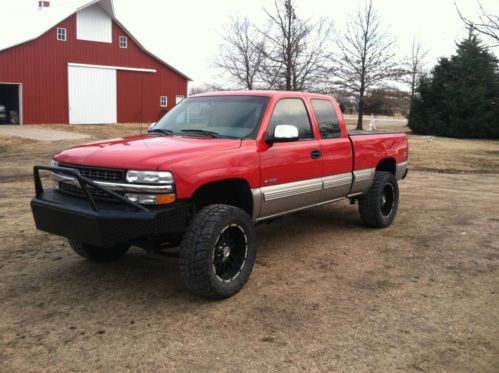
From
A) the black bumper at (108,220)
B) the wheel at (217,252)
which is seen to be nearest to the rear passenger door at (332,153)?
the wheel at (217,252)

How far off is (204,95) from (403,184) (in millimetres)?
6757

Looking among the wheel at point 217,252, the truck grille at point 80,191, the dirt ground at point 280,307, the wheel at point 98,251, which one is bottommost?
the dirt ground at point 280,307

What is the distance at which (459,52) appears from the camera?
28.4m

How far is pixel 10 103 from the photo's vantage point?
99.6ft

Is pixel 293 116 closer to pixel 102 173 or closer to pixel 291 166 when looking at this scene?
pixel 291 166

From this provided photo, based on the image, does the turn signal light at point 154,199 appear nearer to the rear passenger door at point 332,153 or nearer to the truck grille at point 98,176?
the truck grille at point 98,176

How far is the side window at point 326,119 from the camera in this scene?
5818 millimetres

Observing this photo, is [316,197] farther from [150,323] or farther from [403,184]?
[403,184]

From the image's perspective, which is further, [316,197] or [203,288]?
[316,197]

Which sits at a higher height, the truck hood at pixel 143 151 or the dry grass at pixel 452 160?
the truck hood at pixel 143 151

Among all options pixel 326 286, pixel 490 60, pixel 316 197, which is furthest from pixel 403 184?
pixel 490 60

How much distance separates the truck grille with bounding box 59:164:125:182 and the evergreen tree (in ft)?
83.3

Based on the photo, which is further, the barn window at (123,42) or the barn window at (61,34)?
the barn window at (123,42)

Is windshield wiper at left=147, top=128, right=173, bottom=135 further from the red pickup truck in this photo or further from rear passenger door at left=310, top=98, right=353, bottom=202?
rear passenger door at left=310, top=98, right=353, bottom=202
